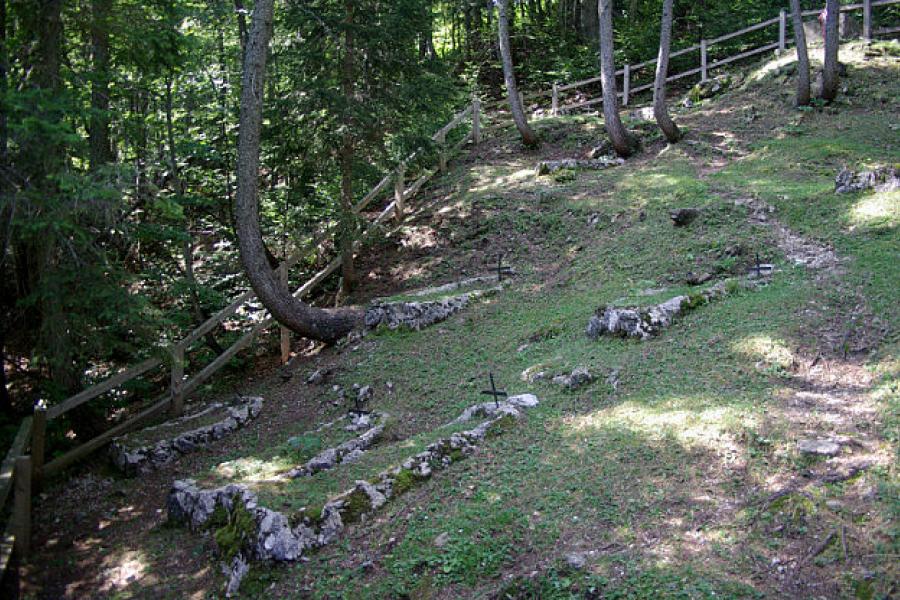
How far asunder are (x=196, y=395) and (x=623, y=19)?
883 inches

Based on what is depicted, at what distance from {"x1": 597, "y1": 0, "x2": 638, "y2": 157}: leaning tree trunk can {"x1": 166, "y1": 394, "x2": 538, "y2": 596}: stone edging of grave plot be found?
1093 cm

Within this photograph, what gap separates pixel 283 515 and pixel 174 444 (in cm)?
382

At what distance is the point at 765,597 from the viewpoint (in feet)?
14.5

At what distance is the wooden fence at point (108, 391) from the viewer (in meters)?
6.56

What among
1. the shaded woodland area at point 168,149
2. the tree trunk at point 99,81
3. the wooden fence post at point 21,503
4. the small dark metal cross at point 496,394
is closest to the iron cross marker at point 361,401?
the small dark metal cross at point 496,394

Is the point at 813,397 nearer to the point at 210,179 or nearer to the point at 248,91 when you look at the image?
the point at 248,91

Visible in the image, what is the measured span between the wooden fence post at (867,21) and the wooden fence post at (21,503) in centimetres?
2081

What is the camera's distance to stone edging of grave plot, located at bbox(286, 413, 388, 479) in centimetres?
713

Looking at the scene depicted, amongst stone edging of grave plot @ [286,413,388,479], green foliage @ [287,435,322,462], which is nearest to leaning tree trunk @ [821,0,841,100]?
stone edging of grave plot @ [286,413,388,479]

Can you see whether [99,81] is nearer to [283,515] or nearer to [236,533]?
[236,533]

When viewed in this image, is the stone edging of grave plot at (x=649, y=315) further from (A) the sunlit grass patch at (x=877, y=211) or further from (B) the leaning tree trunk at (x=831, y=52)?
(B) the leaning tree trunk at (x=831, y=52)

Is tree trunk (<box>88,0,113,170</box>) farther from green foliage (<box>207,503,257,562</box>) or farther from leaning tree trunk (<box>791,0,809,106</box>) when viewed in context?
leaning tree trunk (<box>791,0,809,106</box>)

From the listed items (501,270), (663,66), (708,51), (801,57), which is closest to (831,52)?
(801,57)

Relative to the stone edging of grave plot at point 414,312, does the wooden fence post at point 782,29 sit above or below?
above
